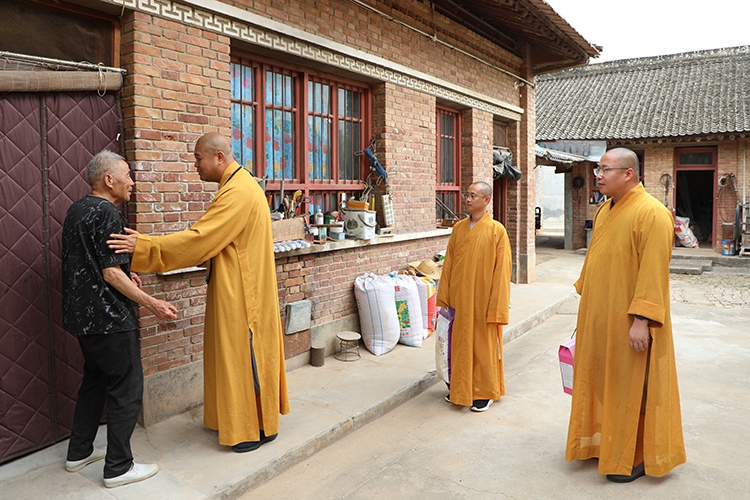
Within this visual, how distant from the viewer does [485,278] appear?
14.9ft

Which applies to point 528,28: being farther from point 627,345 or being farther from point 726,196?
point 726,196

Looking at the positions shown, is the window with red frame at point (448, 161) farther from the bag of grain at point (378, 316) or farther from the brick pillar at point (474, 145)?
the bag of grain at point (378, 316)

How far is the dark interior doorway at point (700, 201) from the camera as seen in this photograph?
61.6 feet

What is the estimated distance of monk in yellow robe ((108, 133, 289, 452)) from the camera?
3.45 metres

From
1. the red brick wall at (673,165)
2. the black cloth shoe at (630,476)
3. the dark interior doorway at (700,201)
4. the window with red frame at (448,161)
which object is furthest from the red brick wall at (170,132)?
the dark interior doorway at (700,201)

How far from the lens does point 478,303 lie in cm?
459

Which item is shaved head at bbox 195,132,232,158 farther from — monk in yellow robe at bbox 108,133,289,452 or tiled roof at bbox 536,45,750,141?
tiled roof at bbox 536,45,750,141

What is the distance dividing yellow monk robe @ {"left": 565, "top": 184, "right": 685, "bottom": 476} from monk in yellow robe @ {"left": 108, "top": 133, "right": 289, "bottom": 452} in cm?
211

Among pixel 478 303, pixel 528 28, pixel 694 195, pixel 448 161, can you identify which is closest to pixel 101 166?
pixel 478 303

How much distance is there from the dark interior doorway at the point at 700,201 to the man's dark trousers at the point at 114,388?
19678 millimetres

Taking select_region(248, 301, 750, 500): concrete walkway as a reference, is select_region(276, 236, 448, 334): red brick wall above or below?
above

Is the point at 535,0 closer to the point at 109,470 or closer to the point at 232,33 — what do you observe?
the point at 232,33

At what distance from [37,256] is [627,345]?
12.8ft

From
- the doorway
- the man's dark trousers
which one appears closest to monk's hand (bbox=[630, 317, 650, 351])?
the man's dark trousers
